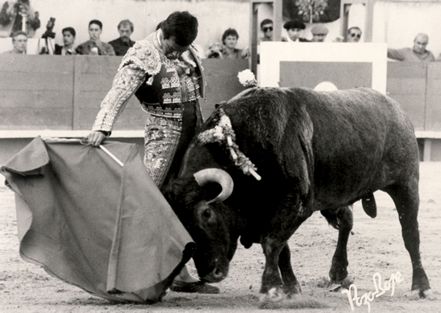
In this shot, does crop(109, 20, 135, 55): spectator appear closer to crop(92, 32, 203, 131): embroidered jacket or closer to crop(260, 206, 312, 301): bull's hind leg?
crop(92, 32, 203, 131): embroidered jacket

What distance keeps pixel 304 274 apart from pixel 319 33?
5.58 metres

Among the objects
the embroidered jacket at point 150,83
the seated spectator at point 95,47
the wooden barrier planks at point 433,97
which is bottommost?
the wooden barrier planks at point 433,97

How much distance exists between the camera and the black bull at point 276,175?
15.6 feet

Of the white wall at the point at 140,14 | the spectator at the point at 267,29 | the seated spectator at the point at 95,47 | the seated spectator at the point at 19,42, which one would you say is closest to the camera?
the seated spectator at the point at 19,42

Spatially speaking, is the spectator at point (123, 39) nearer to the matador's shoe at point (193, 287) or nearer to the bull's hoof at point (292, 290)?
the matador's shoe at point (193, 287)

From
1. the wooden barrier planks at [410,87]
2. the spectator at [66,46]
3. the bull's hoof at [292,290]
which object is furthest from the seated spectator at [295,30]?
the bull's hoof at [292,290]

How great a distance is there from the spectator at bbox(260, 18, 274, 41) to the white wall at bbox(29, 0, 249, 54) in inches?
23.0

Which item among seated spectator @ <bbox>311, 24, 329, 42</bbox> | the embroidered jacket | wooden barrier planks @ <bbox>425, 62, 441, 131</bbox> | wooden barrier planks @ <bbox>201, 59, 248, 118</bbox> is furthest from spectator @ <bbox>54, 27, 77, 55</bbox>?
→ the embroidered jacket

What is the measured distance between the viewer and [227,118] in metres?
4.79

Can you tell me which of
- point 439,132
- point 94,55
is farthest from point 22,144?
point 439,132

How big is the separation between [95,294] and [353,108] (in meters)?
1.52

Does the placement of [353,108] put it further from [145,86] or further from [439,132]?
[439,132]

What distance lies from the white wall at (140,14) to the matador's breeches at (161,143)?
6086 millimetres

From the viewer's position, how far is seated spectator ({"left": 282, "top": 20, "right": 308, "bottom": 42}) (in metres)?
11.0
